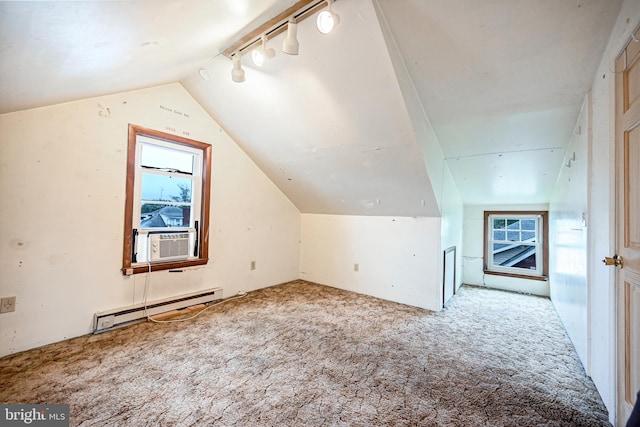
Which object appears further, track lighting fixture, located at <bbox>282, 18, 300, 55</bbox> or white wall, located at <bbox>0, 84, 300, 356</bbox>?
white wall, located at <bbox>0, 84, 300, 356</bbox>

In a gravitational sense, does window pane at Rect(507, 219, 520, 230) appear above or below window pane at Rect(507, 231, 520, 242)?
above

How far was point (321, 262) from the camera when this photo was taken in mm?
4375

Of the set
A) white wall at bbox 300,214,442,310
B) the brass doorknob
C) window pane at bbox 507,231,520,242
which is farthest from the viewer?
window pane at bbox 507,231,520,242

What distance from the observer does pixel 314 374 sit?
6.09 ft

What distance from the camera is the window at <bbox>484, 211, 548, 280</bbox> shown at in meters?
4.08

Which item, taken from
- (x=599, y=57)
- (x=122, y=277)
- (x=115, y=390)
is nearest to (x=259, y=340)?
(x=115, y=390)

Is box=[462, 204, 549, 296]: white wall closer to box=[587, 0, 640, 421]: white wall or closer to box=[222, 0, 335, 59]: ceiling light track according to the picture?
box=[587, 0, 640, 421]: white wall

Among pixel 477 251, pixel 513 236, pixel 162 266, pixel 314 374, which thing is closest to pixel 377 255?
pixel 477 251

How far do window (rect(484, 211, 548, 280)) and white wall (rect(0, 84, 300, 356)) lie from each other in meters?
4.54

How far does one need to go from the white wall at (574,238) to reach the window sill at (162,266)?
12.2 feet

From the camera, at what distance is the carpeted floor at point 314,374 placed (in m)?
1.48

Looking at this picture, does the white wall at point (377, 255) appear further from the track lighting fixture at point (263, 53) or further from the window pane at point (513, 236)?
the track lighting fixture at point (263, 53)

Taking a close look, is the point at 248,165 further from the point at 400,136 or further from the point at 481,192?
the point at 481,192

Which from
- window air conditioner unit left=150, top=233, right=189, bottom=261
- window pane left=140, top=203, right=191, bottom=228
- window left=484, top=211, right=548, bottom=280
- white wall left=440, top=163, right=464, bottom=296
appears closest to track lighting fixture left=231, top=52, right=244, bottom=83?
window pane left=140, top=203, right=191, bottom=228
